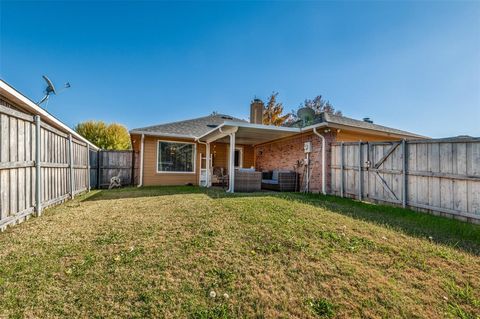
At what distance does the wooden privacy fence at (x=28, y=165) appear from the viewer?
10.8 feet

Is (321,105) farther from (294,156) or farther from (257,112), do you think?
(294,156)

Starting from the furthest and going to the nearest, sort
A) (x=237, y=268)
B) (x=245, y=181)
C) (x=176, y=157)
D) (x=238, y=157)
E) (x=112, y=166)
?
(x=238, y=157)
(x=112, y=166)
(x=176, y=157)
(x=245, y=181)
(x=237, y=268)

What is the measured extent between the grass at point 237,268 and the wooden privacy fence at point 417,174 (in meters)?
0.77

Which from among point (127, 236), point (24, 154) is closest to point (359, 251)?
point (127, 236)

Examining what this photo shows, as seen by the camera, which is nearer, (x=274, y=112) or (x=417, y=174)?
(x=417, y=174)

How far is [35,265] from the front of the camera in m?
2.47

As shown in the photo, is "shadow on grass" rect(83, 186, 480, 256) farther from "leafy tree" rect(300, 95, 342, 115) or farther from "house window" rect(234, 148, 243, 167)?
"leafy tree" rect(300, 95, 342, 115)

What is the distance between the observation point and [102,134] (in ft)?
64.7

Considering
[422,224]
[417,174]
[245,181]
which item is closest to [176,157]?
[245,181]

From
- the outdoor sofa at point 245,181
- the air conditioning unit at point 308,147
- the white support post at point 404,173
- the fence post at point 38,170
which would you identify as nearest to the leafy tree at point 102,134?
the outdoor sofa at point 245,181

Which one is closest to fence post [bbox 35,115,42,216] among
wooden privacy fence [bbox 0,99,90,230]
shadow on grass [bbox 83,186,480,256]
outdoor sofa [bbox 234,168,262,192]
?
wooden privacy fence [bbox 0,99,90,230]

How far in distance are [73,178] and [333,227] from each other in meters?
7.58

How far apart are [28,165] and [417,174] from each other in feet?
27.0

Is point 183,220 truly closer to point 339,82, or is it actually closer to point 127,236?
point 127,236
